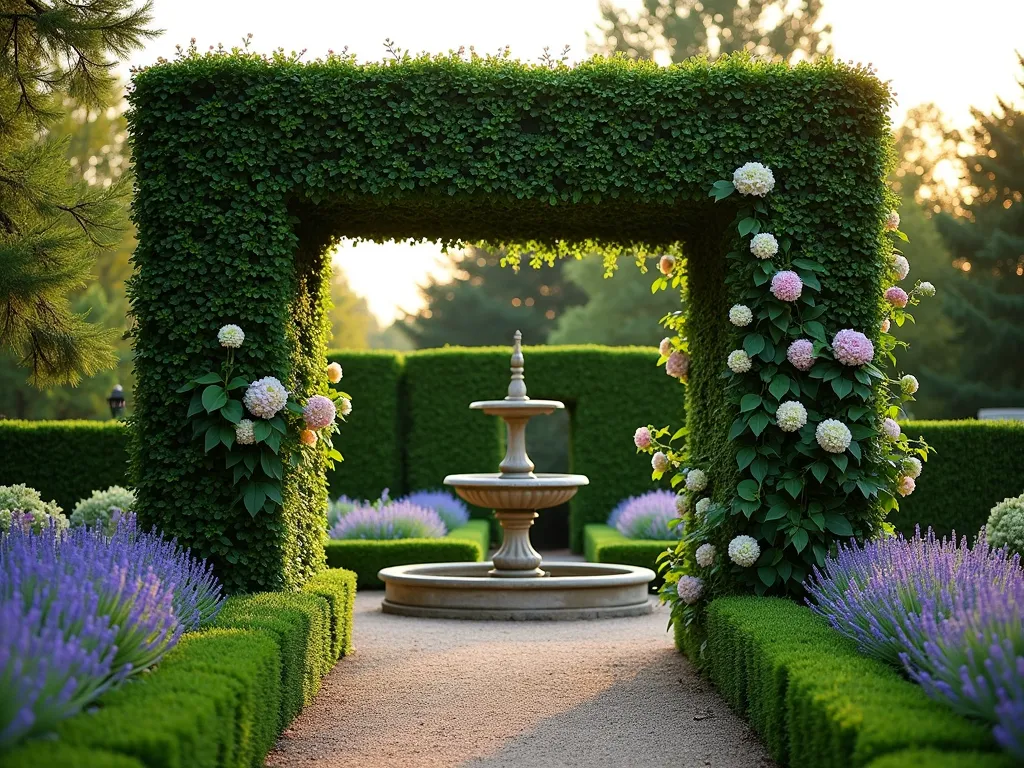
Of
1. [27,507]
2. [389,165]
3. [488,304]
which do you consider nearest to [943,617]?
[389,165]

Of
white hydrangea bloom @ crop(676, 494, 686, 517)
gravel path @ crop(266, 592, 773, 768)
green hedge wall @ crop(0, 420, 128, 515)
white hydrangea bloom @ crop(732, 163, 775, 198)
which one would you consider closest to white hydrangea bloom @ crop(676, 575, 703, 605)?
gravel path @ crop(266, 592, 773, 768)

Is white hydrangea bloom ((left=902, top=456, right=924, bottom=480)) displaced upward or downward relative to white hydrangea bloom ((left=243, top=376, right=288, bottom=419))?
downward

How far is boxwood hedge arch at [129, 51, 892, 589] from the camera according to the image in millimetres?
6656

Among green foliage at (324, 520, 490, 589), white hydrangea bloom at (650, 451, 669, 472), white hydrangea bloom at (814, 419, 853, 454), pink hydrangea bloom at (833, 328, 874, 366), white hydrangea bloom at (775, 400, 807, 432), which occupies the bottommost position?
green foliage at (324, 520, 490, 589)

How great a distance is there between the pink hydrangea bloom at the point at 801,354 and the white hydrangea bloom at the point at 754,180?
3.06 ft

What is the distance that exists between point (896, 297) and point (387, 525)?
7.70 meters

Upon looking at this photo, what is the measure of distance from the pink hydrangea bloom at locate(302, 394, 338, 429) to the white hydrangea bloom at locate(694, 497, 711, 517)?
8.03 feet

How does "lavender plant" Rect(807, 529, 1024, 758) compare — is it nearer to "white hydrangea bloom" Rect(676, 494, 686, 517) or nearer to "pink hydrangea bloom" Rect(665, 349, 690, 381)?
"white hydrangea bloom" Rect(676, 494, 686, 517)

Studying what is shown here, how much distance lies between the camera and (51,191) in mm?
9016

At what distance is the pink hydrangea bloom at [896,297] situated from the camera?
6.87 meters

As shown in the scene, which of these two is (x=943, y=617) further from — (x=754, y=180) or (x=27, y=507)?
(x=27, y=507)

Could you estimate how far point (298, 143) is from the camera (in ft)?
21.9

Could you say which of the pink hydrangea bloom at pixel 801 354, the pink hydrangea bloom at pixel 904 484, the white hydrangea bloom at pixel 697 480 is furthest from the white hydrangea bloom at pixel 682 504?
the pink hydrangea bloom at pixel 801 354

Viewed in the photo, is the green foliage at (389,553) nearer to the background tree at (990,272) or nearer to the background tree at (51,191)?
the background tree at (51,191)
